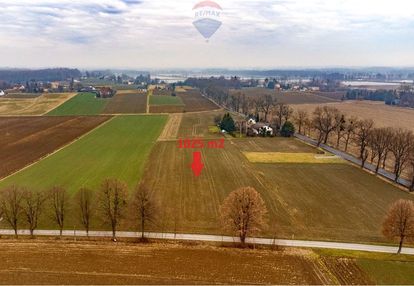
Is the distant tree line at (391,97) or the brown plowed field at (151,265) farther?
the distant tree line at (391,97)

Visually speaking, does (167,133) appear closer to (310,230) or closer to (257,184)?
(257,184)

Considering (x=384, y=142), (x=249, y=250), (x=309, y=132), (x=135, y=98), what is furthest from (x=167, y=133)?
(x=135, y=98)

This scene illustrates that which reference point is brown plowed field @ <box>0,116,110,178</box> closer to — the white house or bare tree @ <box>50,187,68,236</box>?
bare tree @ <box>50,187,68,236</box>

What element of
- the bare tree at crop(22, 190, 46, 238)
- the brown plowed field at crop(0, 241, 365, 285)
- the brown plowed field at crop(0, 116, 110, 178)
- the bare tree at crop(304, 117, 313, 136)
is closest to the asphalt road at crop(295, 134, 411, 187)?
the bare tree at crop(304, 117, 313, 136)

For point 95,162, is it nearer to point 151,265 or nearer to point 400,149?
point 151,265

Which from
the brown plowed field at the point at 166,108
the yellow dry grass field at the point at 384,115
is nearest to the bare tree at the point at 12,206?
the brown plowed field at the point at 166,108

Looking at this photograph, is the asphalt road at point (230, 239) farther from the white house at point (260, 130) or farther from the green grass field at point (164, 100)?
the green grass field at point (164, 100)
